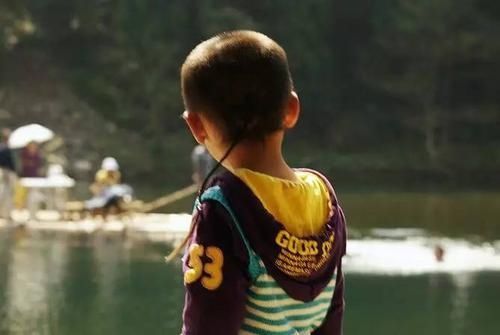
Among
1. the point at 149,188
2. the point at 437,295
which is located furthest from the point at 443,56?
the point at 437,295

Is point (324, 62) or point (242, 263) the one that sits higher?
point (324, 62)

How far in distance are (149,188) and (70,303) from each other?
1602 cm

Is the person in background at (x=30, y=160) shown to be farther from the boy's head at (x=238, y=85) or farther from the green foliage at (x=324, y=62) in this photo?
the green foliage at (x=324, y=62)

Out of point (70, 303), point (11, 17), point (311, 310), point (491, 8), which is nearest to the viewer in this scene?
point (311, 310)

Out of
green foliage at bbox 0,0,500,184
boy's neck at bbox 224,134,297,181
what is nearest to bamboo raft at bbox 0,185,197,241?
boy's neck at bbox 224,134,297,181

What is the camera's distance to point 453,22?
31.3 meters

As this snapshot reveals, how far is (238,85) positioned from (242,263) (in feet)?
0.96

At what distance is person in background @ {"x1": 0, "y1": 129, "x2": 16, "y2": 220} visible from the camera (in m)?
14.7

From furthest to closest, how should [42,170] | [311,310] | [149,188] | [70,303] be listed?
[149,188]
[42,170]
[70,303]
[311,310]

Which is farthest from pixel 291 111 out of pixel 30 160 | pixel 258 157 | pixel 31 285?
pixel 30 160

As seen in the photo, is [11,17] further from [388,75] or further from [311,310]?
[311,310]

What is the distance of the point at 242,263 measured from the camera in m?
1.84

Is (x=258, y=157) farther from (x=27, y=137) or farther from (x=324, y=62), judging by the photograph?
(x=324, y=62)

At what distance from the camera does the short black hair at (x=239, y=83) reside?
1.86 m
